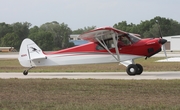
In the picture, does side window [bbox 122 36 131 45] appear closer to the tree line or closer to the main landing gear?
the main landing gear

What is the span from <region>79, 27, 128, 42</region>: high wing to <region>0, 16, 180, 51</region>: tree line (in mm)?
65701

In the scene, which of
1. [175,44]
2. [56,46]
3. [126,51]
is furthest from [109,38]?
[56,46]

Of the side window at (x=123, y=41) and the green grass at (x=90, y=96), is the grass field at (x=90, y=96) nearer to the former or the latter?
the green grass at (x=90, y=96)

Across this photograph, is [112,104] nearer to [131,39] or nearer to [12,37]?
[131,39]

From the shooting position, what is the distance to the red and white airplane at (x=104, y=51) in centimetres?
1939

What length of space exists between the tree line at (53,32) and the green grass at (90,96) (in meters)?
71.7

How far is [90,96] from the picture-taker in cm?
1161

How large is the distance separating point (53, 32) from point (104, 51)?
83321mm

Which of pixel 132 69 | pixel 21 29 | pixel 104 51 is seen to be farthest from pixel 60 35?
pixel 132 69

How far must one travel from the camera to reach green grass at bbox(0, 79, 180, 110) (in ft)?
32.4

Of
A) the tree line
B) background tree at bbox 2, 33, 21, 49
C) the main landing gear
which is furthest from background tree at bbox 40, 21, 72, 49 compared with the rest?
the main landing gear

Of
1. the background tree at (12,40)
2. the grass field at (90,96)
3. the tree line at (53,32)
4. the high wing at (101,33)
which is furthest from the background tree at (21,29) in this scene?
the grass field at (90,96)

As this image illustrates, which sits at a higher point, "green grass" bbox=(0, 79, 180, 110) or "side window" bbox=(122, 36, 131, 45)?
"side window" bbox=(122, 36, 131, 45)

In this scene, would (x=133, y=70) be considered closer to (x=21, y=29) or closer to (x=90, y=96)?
(x=90, y=96)
